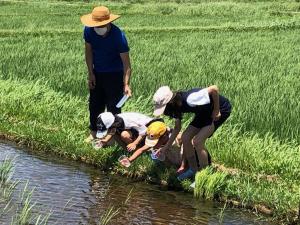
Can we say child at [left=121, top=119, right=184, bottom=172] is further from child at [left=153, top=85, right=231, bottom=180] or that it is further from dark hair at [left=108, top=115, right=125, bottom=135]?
dark hair at [left=108, top=115, right=125, bottom=135]

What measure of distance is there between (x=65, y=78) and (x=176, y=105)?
16.8 feet

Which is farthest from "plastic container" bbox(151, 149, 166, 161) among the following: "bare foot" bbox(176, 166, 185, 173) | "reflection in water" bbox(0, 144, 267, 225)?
"reflection in water" bbox(0, 144, 267, 225)

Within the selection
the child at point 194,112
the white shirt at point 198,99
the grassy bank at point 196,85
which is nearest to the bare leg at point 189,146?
the child at point 194,112

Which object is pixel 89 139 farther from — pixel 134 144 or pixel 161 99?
pixel 161 99

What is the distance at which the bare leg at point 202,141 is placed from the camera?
5.25 metres

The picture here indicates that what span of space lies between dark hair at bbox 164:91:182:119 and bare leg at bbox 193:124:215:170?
0.89ft

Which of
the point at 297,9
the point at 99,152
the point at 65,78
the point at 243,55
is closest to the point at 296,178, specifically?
the point at 99,152

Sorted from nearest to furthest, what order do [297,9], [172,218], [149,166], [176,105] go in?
[172,218], [176,105], [149,166], [297,9]

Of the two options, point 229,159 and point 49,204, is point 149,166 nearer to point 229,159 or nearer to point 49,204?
point 229,159

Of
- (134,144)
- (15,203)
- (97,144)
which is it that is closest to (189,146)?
(134,144)

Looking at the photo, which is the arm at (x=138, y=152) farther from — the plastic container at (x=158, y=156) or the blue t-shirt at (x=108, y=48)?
the blue t-shirt at (x=108, y=48)

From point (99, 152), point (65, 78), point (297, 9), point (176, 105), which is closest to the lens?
point (176, 105)

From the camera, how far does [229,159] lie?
5.77 meters

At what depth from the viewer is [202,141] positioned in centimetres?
527
